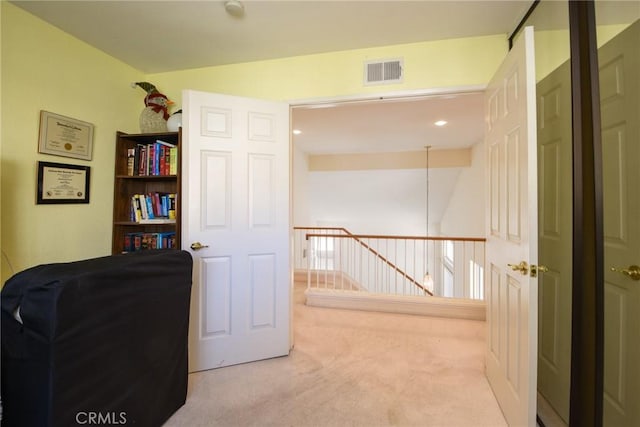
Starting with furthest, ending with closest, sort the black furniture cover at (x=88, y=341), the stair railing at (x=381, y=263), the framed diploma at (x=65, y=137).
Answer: the stair railing at (x=381, y=263)
the framed diploma at (x=65, y=137)
the black furniture cover at (x=88, y=341)

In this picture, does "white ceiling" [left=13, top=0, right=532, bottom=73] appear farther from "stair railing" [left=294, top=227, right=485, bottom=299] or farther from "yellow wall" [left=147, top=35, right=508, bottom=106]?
"stair railing" [left=294, top=227, right=485, bottom=299]

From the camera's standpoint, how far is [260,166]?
200 centimetres

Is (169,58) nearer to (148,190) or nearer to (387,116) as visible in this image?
(148,190)

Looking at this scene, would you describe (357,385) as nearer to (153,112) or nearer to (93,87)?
(153,112)

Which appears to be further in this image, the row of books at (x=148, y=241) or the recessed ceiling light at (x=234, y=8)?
the row of books at (x=148, y=241)

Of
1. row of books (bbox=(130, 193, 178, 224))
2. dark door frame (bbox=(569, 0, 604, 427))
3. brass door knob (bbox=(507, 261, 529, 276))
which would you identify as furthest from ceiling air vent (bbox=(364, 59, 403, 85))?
row of books (bbox=(130, 193, 178, 224))

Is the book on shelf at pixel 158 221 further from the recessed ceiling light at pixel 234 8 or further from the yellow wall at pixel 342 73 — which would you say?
the recessed ceiling light at pixel 234 8

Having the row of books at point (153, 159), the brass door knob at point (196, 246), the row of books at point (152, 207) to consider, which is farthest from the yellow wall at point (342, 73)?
the brass door knob at point (196, 246)

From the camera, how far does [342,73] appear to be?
2.02 metres

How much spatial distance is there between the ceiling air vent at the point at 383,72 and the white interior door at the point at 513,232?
0.62 meters

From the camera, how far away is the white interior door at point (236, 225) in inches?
73.7

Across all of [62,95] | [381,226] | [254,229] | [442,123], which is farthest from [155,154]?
[381,226]

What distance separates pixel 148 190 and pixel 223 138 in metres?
0.97

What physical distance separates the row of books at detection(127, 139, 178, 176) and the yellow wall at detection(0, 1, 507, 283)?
16 cm
